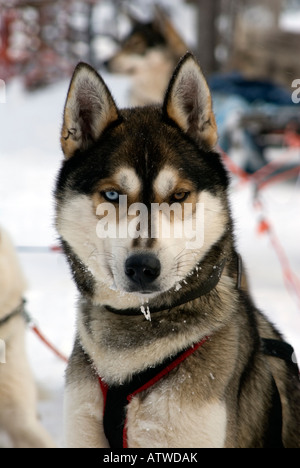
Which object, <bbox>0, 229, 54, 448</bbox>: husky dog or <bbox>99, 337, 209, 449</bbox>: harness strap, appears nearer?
<bbox>99, 337, 209, 449</bbox>: harness strap

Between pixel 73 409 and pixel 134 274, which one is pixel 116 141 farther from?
pixel 73 409

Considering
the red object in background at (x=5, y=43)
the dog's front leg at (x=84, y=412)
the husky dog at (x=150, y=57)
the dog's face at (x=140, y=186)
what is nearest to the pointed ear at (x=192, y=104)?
the dog's face at (x=140, y=186)

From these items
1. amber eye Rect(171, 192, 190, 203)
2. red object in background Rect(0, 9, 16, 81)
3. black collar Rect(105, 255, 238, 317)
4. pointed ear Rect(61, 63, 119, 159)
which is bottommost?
black collar Rect(105, 255, 238, 317)

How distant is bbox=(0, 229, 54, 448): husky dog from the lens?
2.42 metres

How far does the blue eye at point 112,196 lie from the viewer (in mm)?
1633

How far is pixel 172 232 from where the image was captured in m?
1.61

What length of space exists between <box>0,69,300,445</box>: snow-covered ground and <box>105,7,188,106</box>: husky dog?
441mm

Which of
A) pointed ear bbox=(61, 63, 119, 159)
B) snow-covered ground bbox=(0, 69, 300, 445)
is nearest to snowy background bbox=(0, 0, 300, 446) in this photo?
snow-covered ground bbox=(0, 69, 300, 445)

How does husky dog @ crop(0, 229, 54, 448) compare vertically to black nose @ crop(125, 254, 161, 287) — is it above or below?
below

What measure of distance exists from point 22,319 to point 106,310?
3.07 feet

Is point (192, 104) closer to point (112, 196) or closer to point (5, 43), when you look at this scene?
point (112, 196)

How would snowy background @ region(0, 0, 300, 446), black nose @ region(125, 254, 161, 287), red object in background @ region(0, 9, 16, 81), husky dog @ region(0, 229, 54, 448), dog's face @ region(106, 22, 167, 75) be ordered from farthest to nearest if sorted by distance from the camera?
red object in background @ region(0, 9, 16, 81), dog's face @ region(106, 22, 167, 75), snowy background @ region(0, 0, 300, 446), husky dog @ region(0, 229, 54, 448), black nose @ region(125, 254, 161, 287)

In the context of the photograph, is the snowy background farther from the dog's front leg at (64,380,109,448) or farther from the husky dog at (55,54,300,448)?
the dog's front leg at (64,380,109,448)

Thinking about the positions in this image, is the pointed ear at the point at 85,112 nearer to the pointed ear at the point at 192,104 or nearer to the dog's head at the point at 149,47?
the pointed ear at the point at 192,104
